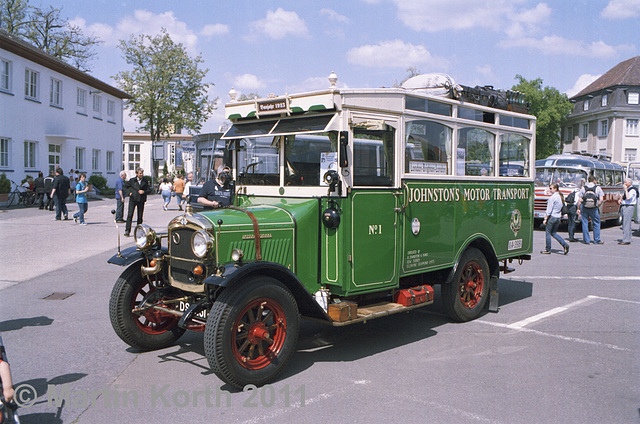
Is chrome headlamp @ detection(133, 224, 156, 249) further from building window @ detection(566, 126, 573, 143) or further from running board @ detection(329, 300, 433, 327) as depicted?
building window @ detection(566, 126, 573, 143)

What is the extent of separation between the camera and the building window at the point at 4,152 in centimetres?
2512

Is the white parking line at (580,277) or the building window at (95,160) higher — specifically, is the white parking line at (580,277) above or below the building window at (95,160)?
below

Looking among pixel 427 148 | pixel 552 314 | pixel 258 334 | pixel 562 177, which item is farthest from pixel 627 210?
pixel 258 334

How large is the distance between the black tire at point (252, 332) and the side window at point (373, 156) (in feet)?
4.90

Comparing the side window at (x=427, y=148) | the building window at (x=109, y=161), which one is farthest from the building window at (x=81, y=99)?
the side window at (x=427, y=148)

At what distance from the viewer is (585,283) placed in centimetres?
1005

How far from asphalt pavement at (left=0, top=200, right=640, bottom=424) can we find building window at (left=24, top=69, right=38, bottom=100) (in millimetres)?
21143

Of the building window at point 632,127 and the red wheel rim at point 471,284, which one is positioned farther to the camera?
the building window at point 632,127

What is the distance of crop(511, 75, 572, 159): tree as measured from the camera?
5550 cm

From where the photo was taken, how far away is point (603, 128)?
5591 centimetres

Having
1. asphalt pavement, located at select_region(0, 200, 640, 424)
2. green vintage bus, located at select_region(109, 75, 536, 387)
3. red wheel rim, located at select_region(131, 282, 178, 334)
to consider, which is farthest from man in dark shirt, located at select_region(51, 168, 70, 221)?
red wheel rim, located at select_region(131, 282, 178, 334)

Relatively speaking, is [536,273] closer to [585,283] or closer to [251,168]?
Result: [585,283]

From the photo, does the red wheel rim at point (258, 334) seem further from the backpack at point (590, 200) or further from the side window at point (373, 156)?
the backpack at point (590, 200)

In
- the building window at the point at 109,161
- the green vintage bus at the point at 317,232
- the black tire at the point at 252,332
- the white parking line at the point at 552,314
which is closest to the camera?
the black tire at the point at 252,332
